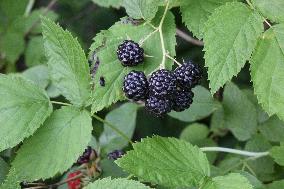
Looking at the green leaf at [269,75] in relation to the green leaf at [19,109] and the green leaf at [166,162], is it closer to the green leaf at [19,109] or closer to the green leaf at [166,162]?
the green leaf at [166,162]

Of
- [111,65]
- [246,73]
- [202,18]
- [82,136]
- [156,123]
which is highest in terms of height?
[202,18]

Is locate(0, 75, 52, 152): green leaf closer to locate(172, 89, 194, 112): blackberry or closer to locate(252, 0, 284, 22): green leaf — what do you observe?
locate(172, 89, 194, 112): blackberry

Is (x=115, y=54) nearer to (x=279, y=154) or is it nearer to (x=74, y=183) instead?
(x=74, y=183)

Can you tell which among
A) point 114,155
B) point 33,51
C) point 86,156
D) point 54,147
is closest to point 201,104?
point 114,155

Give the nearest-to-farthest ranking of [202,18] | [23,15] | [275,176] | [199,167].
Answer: [199,167], [202,18], [275,176], [23,15]

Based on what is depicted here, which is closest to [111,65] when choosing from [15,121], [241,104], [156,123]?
[15,121]

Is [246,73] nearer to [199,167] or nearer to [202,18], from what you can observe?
[202,18]
